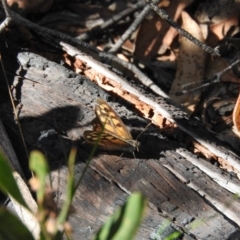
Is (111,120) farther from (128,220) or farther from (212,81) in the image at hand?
(128,220)

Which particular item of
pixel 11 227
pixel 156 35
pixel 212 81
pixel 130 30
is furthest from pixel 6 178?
pixel 156 35

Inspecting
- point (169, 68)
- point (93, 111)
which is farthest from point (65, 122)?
point (169, 68)

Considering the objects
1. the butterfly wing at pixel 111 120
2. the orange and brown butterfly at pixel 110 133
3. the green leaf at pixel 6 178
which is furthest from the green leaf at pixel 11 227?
the butterfly wing at pixel 111 120

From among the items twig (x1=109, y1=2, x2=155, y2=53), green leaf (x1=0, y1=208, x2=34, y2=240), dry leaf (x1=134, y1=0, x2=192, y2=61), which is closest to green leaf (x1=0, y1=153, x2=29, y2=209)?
green leaf (x1=0, y1=208, x2=34, y2=240)

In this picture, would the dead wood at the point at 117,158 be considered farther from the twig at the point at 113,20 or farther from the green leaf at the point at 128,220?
the twig at the point at 113,20

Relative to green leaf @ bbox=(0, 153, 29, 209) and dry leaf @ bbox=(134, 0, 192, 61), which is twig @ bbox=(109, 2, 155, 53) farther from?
green leaf @ bbox=(0, 153, 29, 209)
